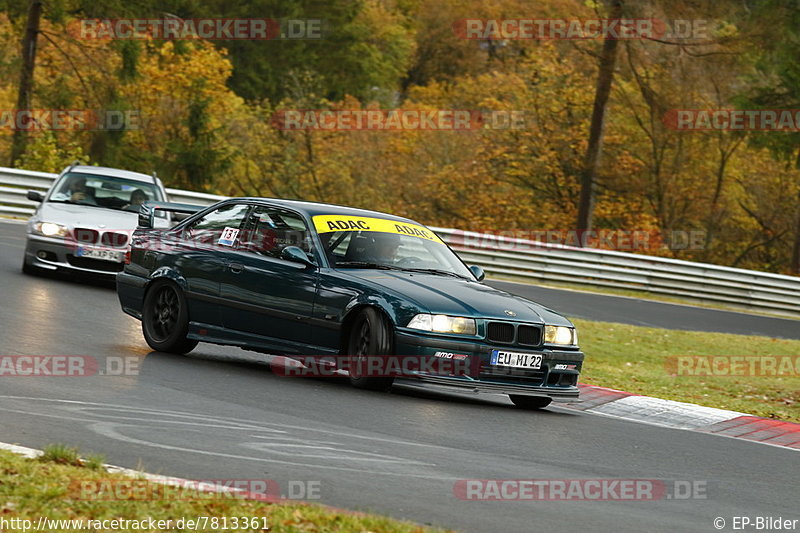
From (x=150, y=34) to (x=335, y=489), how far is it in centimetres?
3516

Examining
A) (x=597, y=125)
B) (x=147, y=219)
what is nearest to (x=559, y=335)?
(x=147, y=219)

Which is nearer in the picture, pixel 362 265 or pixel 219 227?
pixel 362 265

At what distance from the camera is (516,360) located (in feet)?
34.4

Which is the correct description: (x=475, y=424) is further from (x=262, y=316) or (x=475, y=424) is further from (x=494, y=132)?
(x=494, y=132)

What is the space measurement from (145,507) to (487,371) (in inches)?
198

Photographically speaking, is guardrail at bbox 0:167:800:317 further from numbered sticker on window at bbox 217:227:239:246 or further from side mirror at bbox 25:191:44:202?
numbered sticker on window at bbox 217:227:239:246

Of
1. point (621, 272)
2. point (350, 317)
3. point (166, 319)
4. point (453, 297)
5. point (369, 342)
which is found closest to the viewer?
point (369, 342)

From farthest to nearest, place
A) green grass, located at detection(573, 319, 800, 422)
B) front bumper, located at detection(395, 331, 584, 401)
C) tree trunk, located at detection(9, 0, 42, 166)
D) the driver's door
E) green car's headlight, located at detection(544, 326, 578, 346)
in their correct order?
tree trunk, located at detection(9, 0, 42, 166) → green grass, located at detection(573, 319, 800, 422) → the driver's door → green car's headlight, located at detection(544, 326, 578, 346) → front bumper, located at detection(395, 331, 584, 401)

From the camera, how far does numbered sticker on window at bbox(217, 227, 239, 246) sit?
38.9 feet

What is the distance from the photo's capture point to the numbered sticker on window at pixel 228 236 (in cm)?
1184

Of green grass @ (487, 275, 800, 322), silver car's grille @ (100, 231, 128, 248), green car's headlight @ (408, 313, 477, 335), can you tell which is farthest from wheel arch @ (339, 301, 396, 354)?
green grass @ (487, 275, 800, 322)

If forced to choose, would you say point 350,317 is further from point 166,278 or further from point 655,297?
point 655,297

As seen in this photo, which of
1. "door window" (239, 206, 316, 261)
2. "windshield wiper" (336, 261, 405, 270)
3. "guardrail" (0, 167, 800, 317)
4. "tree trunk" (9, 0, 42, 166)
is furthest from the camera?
"tree trunk" (9, 0, 42, 166)

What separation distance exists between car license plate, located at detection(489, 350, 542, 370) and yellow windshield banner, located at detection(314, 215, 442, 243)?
6.05 feet
